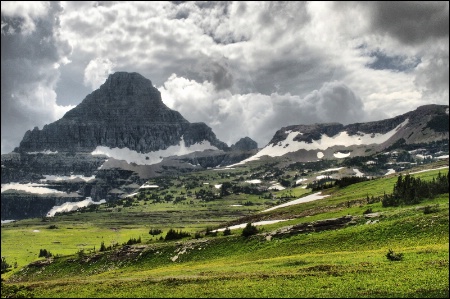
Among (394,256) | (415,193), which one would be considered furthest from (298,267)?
(415,193)

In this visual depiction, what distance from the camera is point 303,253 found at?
62.1 m

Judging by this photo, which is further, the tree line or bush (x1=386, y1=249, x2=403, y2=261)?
the tree line

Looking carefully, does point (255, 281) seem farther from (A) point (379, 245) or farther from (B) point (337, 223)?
(B) point (337, 223)

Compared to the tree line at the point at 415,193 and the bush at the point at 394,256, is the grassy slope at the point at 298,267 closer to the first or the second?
the bush at the point at 394,256

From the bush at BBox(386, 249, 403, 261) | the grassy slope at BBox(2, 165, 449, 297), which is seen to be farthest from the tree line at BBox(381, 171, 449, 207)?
the bush at BBox(386, 249, 403, 261)

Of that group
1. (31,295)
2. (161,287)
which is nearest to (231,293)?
(161,287)

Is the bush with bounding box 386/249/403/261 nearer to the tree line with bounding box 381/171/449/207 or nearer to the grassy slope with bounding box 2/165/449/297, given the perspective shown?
the grassy slope with bounding box 2/165/449/297

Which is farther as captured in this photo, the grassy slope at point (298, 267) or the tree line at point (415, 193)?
the tree line at point (415, 193)

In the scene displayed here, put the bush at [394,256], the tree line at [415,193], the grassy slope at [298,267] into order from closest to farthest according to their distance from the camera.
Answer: the grassy slope at [298,267] → the bush at [394,256] → the tree line at [415,193]

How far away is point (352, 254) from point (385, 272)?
→ 42.6 ft

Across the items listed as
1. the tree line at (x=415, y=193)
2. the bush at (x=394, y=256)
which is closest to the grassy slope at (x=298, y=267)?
the bush at (x=394, y=256)

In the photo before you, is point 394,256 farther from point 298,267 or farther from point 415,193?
point 415,193

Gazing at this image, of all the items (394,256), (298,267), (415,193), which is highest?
(415,193)

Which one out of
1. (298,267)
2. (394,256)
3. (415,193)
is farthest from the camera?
(415,193)
